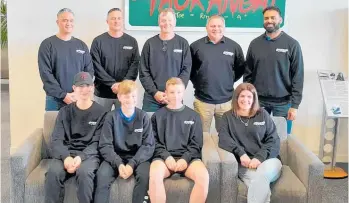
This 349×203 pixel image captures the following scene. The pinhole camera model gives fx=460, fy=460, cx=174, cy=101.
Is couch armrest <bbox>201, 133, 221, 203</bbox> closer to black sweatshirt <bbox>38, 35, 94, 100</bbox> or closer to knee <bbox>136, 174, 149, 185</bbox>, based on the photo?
knee <bbox>136, 174, 149, 185</bbox>

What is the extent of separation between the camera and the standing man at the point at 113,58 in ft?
13.4

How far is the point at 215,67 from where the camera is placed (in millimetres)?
3965

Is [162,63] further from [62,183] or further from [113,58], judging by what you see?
[62,183]

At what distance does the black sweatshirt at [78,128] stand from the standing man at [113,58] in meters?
0.59

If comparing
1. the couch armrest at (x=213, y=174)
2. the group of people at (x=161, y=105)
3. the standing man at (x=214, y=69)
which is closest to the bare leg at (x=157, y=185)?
the group of people at (x=161, y=105)

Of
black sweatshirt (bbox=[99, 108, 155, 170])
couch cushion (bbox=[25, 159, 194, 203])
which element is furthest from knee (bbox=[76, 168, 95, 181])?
black sweatshirt (bbox=[99, 108, 155, 170])

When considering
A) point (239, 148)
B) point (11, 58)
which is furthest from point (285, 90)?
point (11, 58)

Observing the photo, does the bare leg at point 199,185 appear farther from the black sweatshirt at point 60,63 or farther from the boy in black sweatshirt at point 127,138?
the black sweatshirt at point 60,63

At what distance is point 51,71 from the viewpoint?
3996mm

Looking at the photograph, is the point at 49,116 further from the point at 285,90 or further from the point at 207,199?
the point at 285,90

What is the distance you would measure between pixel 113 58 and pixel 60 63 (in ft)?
1.51

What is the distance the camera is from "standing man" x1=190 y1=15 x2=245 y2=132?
13.0 ft

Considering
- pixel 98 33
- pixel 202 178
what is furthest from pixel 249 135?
pixel 98 33

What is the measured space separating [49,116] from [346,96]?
283 cm
